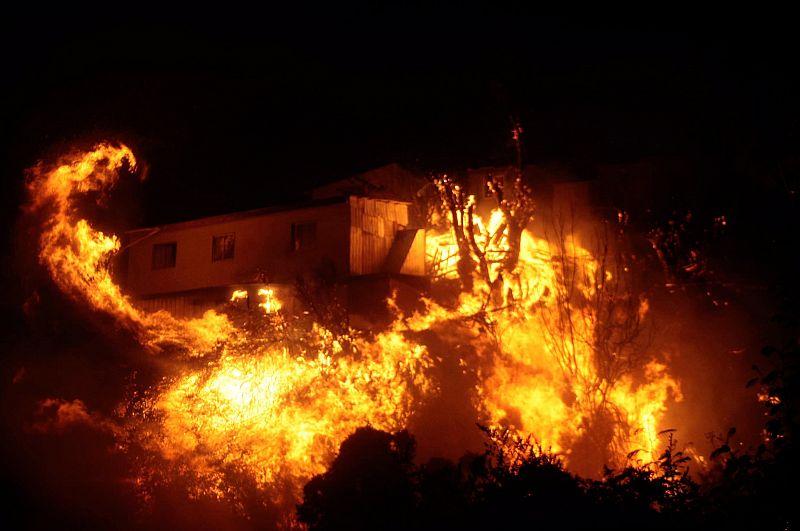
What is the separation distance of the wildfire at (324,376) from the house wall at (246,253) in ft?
13.5

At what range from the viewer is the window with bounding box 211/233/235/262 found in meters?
26.0

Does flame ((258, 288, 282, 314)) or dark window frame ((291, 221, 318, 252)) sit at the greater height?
dark window frame ((291, 221, 318, 252))

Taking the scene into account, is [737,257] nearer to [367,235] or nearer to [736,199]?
[736,199]

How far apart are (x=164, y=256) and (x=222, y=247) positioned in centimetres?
298

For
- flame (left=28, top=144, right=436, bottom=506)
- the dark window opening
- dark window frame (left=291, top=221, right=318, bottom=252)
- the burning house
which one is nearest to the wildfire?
flame (left=28, top=144, right=436, bottom=506)

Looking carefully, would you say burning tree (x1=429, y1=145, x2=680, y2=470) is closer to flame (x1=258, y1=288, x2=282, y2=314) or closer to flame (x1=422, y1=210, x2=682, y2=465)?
flame (x1=422, y1=210, x2=682, y2=465)

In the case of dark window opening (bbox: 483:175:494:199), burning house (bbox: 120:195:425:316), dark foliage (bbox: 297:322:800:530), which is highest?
dark window opening (bbox: 483:175:494:199)

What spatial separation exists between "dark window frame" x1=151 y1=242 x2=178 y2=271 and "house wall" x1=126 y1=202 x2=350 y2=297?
0.45ft

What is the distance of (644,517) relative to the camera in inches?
241

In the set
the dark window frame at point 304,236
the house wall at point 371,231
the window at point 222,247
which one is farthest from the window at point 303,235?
the window at point 222,247

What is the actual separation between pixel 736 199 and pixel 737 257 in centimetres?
267

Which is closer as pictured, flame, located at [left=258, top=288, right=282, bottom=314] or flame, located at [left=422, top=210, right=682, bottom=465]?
flame, located at [left=422, top=210, right=682, bottom=465]

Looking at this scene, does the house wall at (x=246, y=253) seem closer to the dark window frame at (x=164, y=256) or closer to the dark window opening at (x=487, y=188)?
the dark window frame at (x=164, y=256)

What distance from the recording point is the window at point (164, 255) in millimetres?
26922
